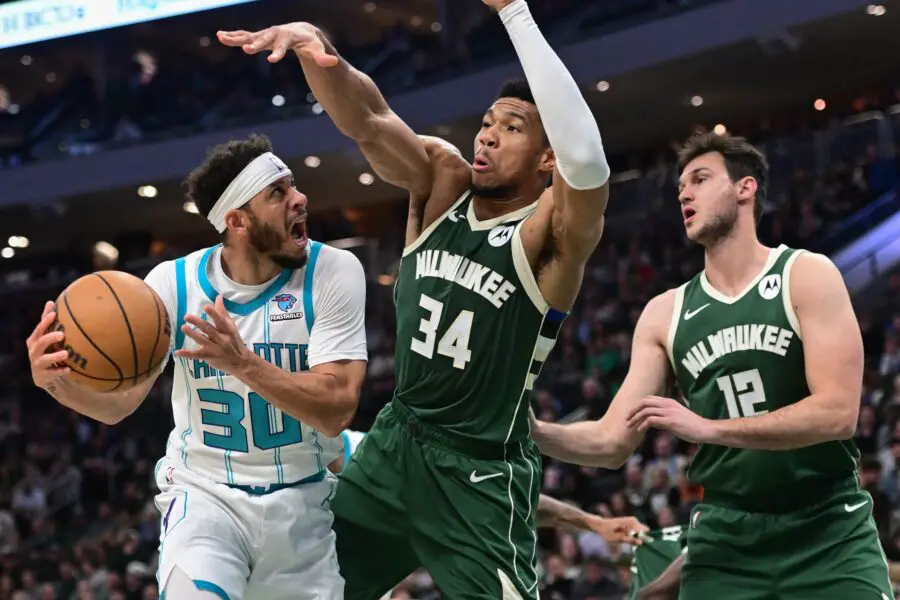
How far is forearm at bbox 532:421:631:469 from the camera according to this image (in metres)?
4.73

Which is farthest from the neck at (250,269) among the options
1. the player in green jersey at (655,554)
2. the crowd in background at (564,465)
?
the crowd in background at (564,465)

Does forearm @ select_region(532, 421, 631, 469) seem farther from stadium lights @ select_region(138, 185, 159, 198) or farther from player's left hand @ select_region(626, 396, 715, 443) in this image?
stadium lights @ select_region(138, 185, 159, 198)

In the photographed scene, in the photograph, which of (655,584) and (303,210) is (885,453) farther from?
(303,210)

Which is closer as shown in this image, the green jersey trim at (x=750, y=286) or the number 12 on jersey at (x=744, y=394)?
the number 12 on jersey at (x=744, y=394)

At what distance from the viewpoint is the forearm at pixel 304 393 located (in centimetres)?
390

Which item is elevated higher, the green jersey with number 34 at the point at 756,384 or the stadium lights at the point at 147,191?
the stadium lights at the point at 147,191

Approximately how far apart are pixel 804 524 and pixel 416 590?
6921mm

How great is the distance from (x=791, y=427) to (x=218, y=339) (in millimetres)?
A: 1890

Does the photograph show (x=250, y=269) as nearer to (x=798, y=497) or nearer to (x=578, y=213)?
(x=578, y=213)

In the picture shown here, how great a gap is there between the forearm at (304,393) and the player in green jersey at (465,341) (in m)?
0.38

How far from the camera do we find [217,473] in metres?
4.28

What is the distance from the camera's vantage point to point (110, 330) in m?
3.97

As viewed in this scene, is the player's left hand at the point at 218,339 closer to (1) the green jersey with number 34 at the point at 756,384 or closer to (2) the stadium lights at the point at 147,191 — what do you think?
(1) the green jersey with number 34 at the point at 756,384

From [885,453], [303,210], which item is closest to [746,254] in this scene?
[303,210]
